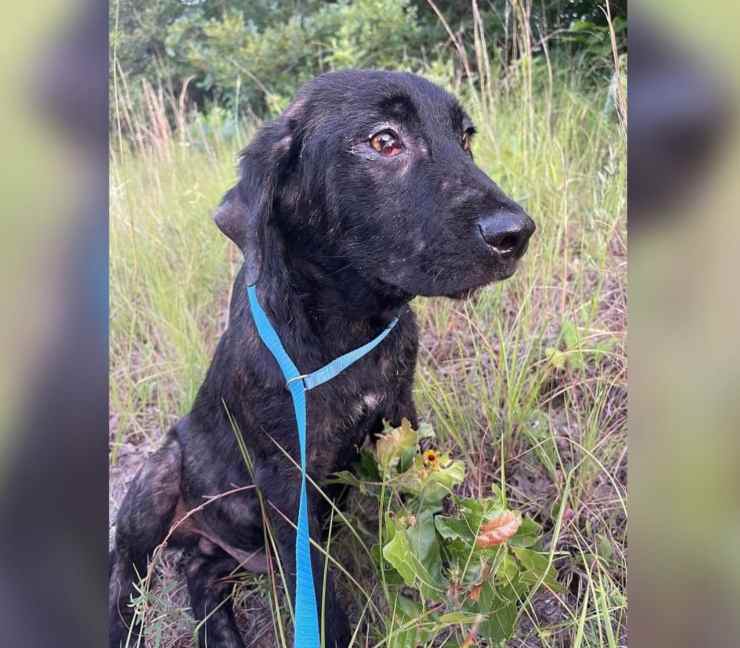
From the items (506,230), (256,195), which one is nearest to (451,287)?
(506,230)

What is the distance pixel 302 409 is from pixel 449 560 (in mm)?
511

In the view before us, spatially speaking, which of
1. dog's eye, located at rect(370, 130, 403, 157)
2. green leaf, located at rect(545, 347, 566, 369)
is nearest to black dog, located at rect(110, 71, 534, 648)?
dog's eye, located at rect(370, 130, 403, 157)

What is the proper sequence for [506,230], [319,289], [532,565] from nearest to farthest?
1. [506,230]
2. [532,565]
3. [319,289]

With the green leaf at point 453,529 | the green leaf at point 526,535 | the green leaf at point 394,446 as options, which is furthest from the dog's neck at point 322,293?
the green leaf at point 526,535

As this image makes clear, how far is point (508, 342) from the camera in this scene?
2.23 meters

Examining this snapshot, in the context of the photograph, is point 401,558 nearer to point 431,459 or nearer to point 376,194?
point 431,459

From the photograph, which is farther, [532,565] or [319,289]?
[319,289]

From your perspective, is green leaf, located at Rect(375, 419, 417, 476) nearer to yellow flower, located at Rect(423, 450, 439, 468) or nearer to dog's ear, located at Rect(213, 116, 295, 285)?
yellow flower, located at Rect(423, 450, 439, 468)

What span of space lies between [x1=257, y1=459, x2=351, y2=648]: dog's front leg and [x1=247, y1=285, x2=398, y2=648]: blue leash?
0.21 ft

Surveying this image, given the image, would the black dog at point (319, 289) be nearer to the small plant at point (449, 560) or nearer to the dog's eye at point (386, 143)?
the dog's eye at point (386, 143)
